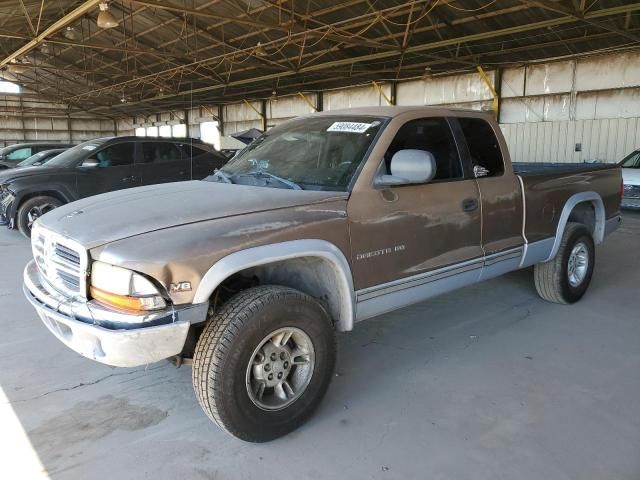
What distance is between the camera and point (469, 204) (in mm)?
3607

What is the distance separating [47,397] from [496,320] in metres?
3.65

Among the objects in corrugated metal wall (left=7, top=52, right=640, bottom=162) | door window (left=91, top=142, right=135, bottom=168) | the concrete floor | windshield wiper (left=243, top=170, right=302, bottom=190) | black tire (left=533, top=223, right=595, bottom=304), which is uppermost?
corrugated metal wall (left=7, top=52, right=640, bottom=162)

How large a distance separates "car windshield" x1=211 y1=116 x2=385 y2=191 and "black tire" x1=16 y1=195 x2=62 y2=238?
6.00 meters

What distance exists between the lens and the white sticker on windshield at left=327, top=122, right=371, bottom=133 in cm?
334

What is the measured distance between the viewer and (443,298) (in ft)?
16.9

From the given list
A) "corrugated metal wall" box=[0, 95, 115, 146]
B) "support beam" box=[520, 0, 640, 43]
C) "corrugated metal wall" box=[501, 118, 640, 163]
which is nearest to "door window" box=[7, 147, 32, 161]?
"support beam" box=[520, 0, 640, 43]

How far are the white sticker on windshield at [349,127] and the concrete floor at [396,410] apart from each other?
5.56 ft

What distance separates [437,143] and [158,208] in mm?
2121

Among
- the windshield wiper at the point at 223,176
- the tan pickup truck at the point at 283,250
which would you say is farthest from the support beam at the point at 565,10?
the windshield wiper at the point at 223,176

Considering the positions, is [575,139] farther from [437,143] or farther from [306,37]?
[437,143]

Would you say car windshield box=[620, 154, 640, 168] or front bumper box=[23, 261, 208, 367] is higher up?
car windshield box=[620, 154, 640, 168]

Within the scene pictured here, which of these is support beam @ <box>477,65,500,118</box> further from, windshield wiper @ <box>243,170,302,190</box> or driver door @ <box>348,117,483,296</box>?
windshield wiper @ <box>243,170,302,190</box>

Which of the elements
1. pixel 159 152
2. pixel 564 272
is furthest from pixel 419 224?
pixel 159 152

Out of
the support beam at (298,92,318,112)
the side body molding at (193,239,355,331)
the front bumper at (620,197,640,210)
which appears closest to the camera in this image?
the side body molding at (193,239,355,331)
